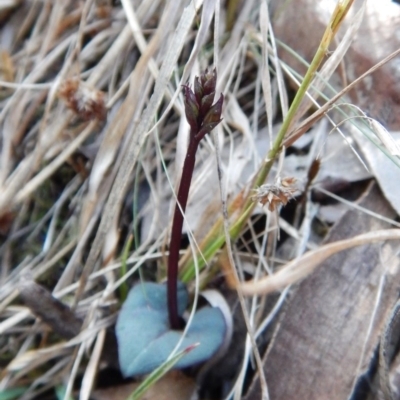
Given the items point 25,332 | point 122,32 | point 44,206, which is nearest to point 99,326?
point 25,332

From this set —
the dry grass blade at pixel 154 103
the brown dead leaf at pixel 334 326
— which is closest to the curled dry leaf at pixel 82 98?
the dry grass blade at pixel 154 103

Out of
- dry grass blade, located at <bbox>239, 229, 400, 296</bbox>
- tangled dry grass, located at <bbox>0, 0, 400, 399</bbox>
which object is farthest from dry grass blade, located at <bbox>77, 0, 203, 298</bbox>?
dry grass blade, located at <bbox>239, 229, 400, 296</bbox>

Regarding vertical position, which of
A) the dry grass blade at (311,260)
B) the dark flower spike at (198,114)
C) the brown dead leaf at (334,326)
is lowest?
the brown dead leaf at (334,326)

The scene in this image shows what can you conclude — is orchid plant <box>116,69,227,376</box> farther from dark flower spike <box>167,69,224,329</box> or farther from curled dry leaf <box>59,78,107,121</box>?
curled dry leaf <box>59,78,107,121</box>

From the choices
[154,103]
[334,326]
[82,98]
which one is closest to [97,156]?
[82,98]

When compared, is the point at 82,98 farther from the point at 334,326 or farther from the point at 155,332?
the point at 334,326

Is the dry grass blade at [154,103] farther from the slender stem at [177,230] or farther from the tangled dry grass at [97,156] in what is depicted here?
the slender stem at [177,230]

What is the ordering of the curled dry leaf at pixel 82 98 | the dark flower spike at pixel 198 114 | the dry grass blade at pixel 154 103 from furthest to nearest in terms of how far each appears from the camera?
the curled dry leaf at pixel 82 98 < the dry grass blade at pixel 154 103 < the dark flower spike at pixel 198 114
